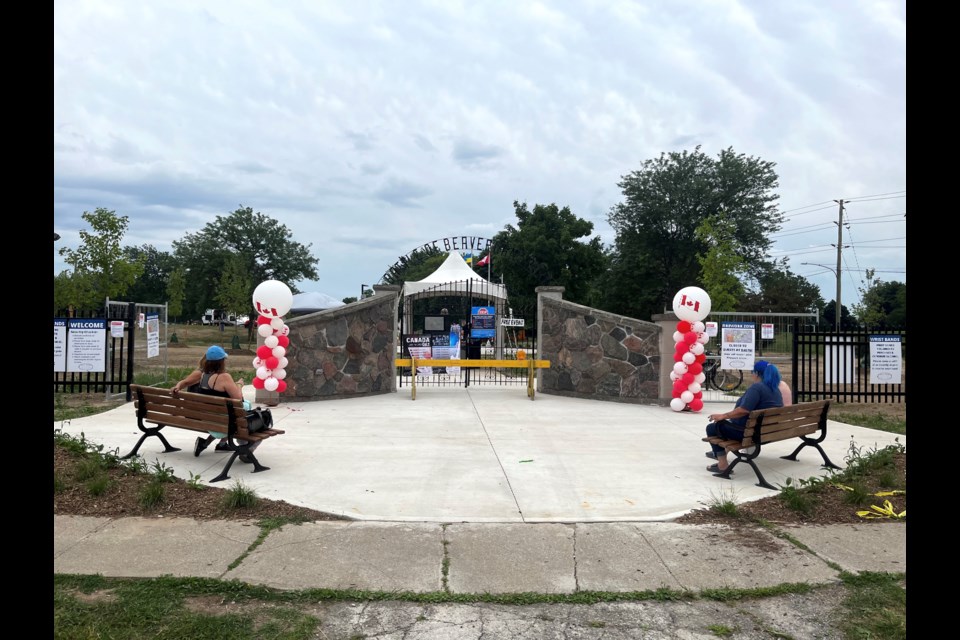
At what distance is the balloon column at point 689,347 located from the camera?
36.1ft

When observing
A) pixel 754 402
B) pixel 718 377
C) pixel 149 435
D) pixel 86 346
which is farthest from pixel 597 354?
pixel 86 346

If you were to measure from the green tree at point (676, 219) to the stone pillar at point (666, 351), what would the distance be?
33487mm

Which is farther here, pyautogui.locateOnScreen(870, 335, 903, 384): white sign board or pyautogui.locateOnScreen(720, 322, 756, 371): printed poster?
pyautogui.locateOnScreen(720, 322, 756, 371): printed poster

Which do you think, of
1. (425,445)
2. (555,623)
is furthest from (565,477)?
(555,623)

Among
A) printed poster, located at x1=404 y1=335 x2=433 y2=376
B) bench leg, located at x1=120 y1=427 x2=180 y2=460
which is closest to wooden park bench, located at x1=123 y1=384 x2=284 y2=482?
bench leg, located at x1=120 y1=427 x2=180 y2=460

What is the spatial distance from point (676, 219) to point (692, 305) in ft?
123

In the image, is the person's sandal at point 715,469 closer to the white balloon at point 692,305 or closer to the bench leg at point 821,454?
the bench leg at point 821,454

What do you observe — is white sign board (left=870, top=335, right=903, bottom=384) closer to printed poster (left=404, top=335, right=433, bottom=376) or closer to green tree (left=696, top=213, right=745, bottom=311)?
printed poster (left=404, top=335, right=433, bottom=376)

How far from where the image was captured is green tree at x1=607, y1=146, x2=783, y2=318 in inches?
1788

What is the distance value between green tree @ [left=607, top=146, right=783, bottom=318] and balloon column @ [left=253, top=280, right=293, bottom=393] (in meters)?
37.0

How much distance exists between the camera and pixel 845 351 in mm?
12242

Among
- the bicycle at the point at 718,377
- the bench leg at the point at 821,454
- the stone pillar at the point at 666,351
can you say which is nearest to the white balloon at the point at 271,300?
the stone pillar at the point at 666,351
